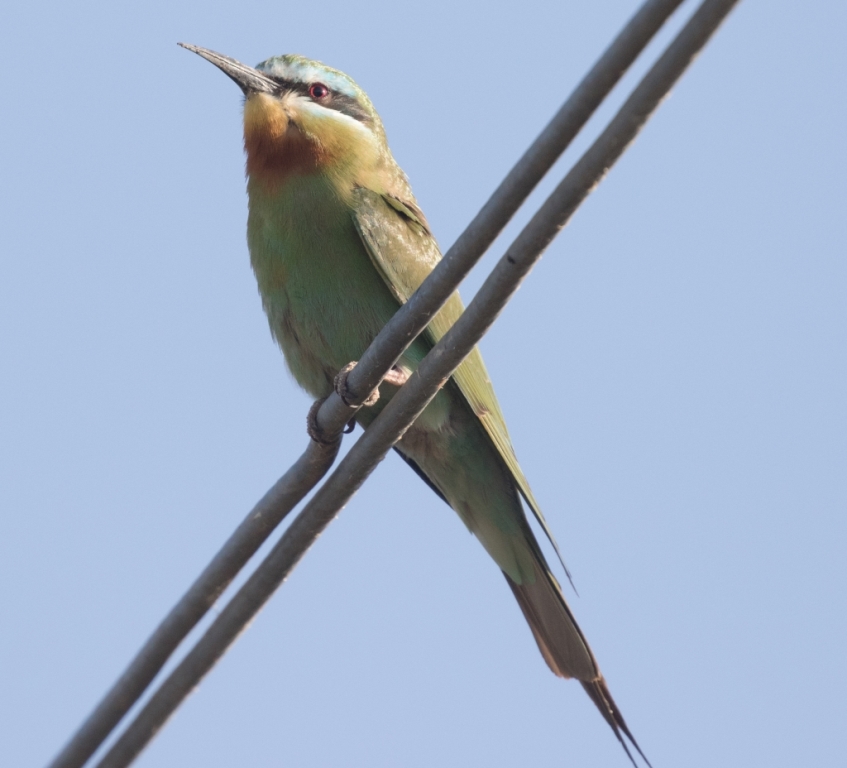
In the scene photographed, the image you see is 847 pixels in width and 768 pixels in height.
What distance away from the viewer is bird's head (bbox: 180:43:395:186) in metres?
4.01

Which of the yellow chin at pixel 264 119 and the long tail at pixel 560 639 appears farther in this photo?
the yellow chin at pixel 264 119

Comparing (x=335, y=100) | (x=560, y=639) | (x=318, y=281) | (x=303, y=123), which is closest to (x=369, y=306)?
(x=318, y=281)

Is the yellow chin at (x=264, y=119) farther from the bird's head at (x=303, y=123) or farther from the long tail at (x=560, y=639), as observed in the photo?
the long tail at (x=560, y=639)

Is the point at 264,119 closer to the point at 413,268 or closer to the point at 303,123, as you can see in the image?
the point at 303,123

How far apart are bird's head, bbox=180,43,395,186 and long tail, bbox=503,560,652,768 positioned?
1.51 metres

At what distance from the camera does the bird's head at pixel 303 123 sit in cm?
401

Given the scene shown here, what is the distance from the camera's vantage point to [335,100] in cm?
432

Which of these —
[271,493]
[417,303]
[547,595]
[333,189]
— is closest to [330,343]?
[333,189]

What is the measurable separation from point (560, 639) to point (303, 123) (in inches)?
Answer: 78.2

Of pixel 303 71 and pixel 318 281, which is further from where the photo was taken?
pixel 303 71

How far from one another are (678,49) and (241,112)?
9.53 feet

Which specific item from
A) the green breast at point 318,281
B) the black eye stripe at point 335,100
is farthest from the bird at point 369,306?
the black eye stripe at point 335,100

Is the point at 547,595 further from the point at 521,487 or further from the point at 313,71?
the point at 313,71

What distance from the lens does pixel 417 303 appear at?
6.93 feet
